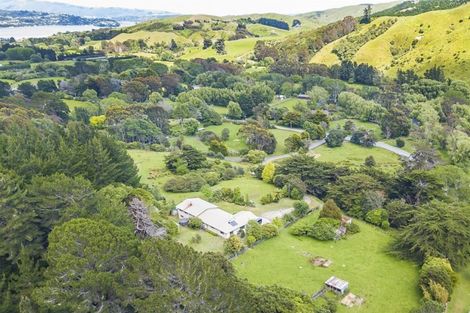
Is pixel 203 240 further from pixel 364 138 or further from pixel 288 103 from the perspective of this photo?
pixel 288 103

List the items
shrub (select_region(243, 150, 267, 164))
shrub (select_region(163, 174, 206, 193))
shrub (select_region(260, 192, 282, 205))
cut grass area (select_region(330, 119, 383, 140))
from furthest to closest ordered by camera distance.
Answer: cut grass area (select_region(330, 119, 383, 140)) → shrub (select_region(243, 150, 267, 164)) → shrub (select_region(163, 174, 206, 193)) → shrub (select_region(260, 192, 282, 205))

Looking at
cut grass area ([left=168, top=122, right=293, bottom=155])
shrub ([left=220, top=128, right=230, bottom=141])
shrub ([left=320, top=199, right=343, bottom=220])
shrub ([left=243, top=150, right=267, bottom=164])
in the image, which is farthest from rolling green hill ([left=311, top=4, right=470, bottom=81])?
shrub ([left=320, top=199, right=343, bottom=220])

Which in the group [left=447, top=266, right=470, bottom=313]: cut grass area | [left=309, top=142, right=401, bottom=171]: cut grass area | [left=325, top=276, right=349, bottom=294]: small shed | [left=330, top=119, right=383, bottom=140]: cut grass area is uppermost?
[left=325, top=276, right=349, bottom=294]: small shed

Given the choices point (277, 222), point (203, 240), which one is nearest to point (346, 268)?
point (277, 222)

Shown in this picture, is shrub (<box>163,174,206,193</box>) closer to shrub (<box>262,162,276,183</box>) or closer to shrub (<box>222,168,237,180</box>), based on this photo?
shrub (<box>222,168,237,180</box>)

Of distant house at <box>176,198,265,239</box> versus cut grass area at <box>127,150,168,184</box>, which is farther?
cut grass area at <box>127,150,168,184</box>

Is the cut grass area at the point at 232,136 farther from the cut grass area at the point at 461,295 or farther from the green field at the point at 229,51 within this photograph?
the green field at the point at 229,51
